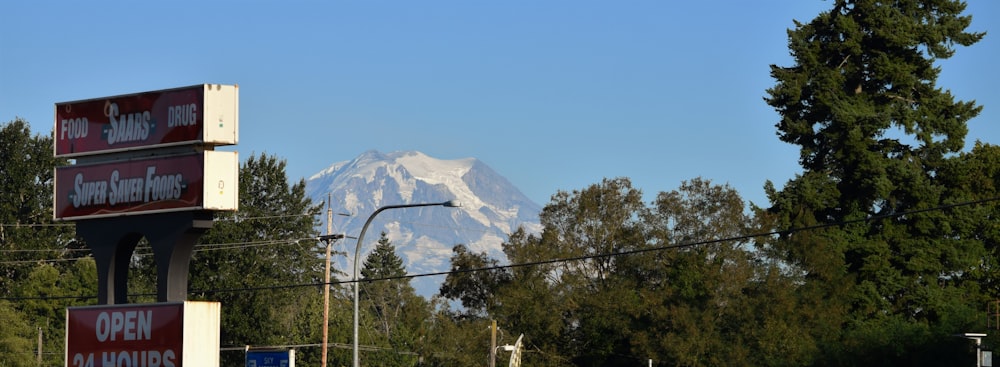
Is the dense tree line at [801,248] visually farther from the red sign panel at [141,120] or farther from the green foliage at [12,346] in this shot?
the red sign panel at [141,120]

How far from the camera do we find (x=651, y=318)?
77625 mm

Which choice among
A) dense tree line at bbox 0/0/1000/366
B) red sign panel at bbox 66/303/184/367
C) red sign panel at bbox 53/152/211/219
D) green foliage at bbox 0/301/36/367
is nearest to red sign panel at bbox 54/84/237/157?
red sign panel at bbox 53/152/211/219

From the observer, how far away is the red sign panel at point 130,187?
108 feet

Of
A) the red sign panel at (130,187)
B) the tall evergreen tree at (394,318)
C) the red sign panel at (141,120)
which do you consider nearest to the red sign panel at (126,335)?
the red sign panel at (130,187)

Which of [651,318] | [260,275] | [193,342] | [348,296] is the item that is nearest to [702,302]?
[651,318]

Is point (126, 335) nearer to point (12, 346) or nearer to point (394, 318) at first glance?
point (12, 346)

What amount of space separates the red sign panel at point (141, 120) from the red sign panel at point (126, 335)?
3675mm

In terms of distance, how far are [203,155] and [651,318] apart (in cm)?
4772

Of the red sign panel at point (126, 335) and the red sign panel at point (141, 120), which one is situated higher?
the red sign panel at point (141, 120)

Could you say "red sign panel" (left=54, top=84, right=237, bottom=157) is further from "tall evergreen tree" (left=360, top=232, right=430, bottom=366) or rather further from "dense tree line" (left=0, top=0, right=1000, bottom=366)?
"dense tree line" (left=0, top=0, right=1000, bottom=366)

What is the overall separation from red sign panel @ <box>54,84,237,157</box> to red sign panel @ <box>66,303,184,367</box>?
3.67 meters

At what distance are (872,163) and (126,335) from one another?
178ft

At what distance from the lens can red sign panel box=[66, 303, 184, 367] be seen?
108 ft

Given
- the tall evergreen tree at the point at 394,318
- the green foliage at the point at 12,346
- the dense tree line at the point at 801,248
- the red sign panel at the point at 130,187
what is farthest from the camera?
the tall evergreen tree at the point at 394,318
